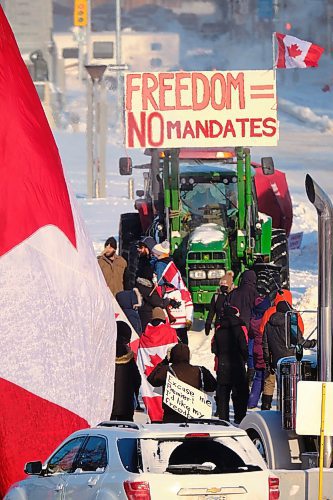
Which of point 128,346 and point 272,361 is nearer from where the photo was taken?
point 128,346

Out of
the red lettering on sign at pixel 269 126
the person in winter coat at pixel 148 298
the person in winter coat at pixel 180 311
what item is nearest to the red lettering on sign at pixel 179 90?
the red lettering on sign at pixel 269 126

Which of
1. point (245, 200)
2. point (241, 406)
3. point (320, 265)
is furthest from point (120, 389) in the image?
point (245, 200)

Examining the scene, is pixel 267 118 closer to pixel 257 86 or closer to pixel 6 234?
pixel 257 86

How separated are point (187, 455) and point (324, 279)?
8.35 feet

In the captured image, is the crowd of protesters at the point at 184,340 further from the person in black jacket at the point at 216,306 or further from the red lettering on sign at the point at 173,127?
the red lettering on sign at the point at 173,127

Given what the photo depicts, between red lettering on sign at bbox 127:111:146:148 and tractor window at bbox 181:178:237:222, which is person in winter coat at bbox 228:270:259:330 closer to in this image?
red lettering on sign at bbox 127:111:146:148

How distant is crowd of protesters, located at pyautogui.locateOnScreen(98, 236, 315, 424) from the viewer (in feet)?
44.2

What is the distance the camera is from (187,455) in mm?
9531

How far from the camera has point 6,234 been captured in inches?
448

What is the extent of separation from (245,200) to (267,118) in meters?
1.17

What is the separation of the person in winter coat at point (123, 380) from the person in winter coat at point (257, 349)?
2473mm

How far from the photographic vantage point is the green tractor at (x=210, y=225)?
23031 millimetres

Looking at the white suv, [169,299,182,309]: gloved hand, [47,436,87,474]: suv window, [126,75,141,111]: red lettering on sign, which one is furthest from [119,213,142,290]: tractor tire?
the white suv

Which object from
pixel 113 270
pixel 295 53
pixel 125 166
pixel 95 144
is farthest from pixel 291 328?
pixel 95 144
